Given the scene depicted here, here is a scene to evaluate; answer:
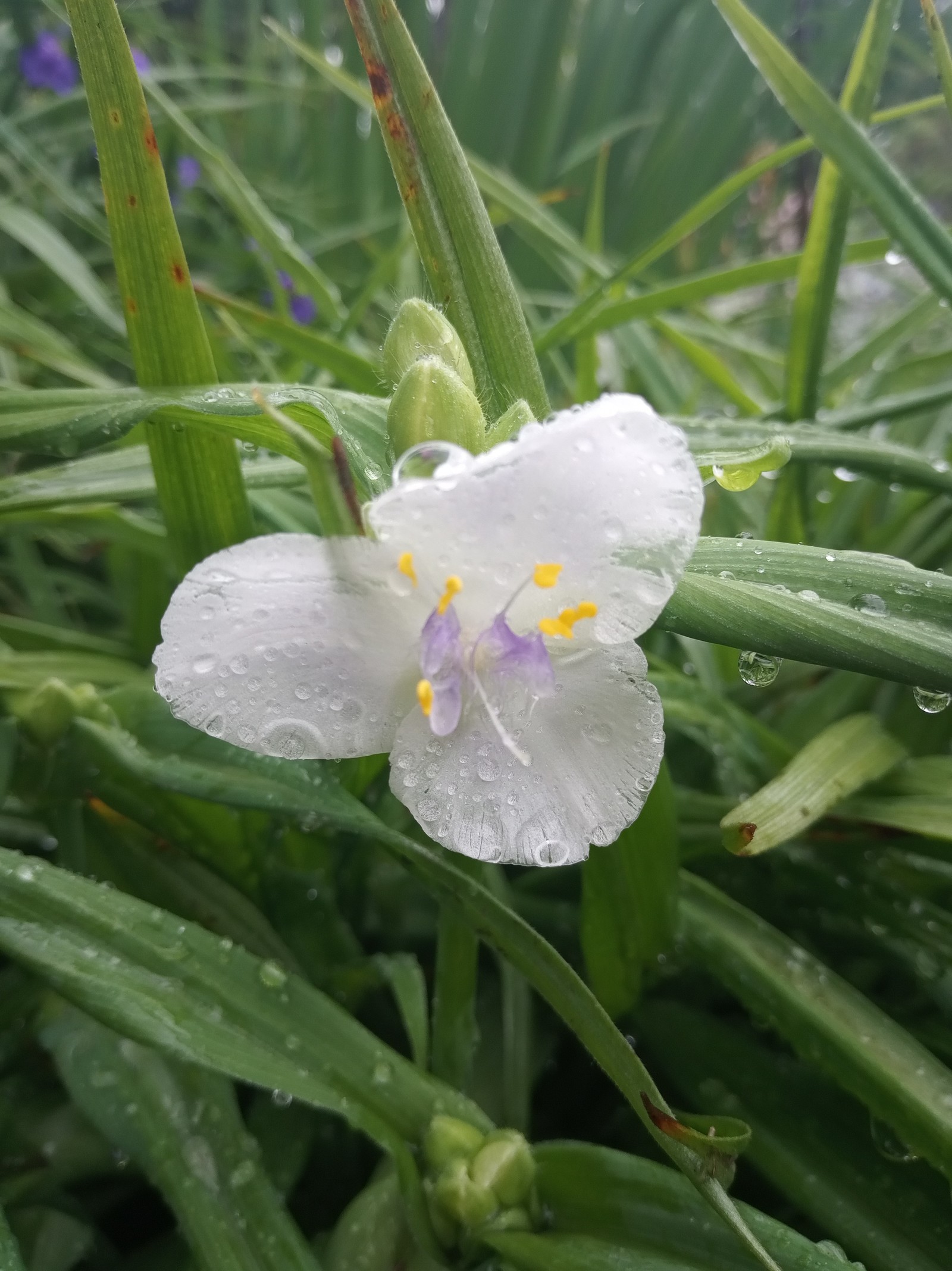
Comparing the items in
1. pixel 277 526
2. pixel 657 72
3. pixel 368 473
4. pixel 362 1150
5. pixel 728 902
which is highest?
pixel 657 72

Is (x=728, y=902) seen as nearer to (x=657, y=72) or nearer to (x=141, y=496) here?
(x=141, y=496)

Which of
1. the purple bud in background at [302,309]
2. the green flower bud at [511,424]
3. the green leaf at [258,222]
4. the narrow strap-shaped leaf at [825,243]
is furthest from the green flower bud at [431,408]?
the purple bud in background at [302,309]

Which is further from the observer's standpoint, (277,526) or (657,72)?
(657,72)

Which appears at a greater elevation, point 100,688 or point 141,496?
point 141,496

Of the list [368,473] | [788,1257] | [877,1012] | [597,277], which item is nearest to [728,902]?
[877,1012]

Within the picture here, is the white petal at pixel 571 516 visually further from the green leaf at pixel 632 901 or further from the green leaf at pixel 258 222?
the green leaf at pixel 258 222

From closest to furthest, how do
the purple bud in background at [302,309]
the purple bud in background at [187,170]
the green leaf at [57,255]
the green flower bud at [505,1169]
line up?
the green flower bud at [505,1169] < the green leaf at [57,255] < the purple bud in background at [302,309] < the purple bud in background at [187,170]

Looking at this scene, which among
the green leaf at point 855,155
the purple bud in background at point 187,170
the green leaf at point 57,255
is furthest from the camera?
the purple bud in background at point 187,170

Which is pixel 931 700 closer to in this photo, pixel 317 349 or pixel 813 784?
pixel 813 784
